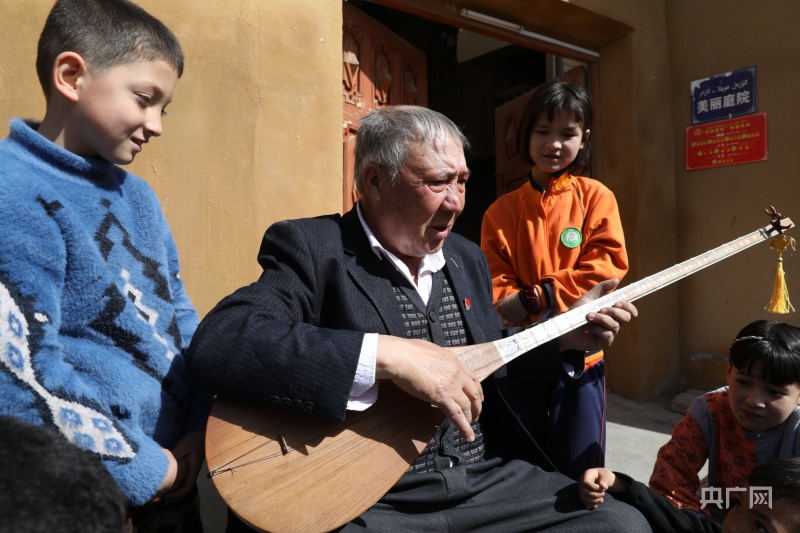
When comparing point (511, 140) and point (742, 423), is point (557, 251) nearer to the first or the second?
point (742, 423)

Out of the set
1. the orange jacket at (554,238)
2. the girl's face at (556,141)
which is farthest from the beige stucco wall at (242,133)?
the girl's face at (556,141)

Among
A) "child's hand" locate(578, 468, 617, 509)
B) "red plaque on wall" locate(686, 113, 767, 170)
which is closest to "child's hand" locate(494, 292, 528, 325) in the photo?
"child's hand" locate(578, 468, 617, 509)

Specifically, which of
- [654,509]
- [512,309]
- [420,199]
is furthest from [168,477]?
[512,309]

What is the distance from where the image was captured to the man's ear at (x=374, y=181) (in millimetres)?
1902

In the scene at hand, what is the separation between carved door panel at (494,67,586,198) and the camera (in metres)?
4.86

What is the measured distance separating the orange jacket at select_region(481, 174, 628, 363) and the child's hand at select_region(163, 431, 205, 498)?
4.69 feet

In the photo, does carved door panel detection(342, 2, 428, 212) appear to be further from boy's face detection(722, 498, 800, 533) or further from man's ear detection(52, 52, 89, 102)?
boy's face detection(722, 498, 800, 533)

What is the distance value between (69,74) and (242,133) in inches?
58.4

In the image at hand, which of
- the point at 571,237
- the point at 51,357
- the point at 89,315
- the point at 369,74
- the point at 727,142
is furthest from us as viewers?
the point at 727,142

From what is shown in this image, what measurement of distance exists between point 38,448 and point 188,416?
3.13ft

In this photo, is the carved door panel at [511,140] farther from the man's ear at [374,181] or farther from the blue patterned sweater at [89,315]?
the blue patterned sweater at [89,315]

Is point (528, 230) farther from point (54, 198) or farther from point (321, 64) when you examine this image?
point (54, 198)

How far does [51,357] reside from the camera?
4.10ft

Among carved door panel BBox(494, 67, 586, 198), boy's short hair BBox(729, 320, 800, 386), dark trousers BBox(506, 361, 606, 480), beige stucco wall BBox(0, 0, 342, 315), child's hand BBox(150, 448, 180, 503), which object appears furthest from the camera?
carved door panel BBox(494, 67, 586, 198)
